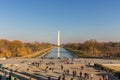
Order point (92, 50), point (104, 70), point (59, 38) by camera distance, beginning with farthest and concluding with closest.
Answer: point (59, 38), point (92, 50), point (104, 70)

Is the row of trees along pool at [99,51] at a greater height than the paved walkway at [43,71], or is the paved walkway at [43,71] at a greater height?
the row of trees along pool at [99,51]

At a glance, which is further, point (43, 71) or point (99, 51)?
point (99, 51)

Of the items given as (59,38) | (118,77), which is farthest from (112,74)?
Result: (59,38)

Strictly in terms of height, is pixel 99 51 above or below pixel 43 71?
above

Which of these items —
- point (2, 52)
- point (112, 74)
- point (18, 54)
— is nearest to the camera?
point (112, 74)

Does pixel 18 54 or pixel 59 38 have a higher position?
pixel 59 38

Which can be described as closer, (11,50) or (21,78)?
(21,78)

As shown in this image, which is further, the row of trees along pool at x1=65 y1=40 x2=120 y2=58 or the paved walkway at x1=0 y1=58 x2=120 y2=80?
the row of trees along pool at x1=65 y1=40 x2=120 y2=58

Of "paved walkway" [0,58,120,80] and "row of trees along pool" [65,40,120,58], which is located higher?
"row of trees along pool" [65,40,120,58]

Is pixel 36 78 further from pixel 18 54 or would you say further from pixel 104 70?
pixel 18 54

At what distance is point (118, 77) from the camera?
97.3 feet

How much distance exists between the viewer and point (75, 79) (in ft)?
95.2

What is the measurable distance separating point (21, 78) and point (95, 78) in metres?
9.24

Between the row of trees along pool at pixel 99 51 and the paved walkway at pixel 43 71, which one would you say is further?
the row of trees along pool at pixel 99 51
